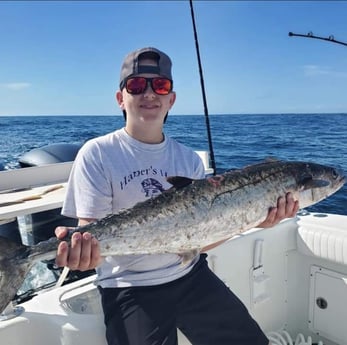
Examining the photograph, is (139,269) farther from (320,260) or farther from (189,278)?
(320,260)

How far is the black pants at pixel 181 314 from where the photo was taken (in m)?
1.68

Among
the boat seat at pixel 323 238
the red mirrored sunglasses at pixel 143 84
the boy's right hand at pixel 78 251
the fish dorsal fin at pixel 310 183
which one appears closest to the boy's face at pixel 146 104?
the red mirrored sunglasses at pixel 143 84

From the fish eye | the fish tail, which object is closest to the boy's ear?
the fish tail

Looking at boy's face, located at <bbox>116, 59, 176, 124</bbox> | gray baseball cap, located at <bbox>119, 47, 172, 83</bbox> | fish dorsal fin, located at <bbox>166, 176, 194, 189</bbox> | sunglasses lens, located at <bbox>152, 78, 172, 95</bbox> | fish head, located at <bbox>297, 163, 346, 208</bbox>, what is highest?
gray baseball cap, located at <bbox>119, 47, 172, 83</bbox>

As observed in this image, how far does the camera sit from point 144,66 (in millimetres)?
1864

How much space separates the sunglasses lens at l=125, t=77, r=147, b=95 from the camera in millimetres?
1855

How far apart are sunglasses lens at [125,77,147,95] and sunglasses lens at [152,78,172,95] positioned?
0.05 metres

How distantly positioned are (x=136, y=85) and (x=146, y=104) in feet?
0.35

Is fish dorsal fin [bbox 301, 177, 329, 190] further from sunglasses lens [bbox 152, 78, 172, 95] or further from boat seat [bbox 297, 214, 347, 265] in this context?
boat seat [bbox 297, 214, 347, 265]

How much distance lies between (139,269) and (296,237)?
1.61 m

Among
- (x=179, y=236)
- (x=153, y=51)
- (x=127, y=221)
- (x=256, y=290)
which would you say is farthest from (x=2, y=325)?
(x=256, y=290)

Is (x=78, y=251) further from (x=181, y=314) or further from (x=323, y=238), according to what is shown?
(x=323, y=238)

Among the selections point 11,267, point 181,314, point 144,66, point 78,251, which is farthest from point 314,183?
point 11,267

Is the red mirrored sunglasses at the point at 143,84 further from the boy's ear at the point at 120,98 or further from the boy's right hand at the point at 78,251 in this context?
the boy's right hand at the point at 78,251
